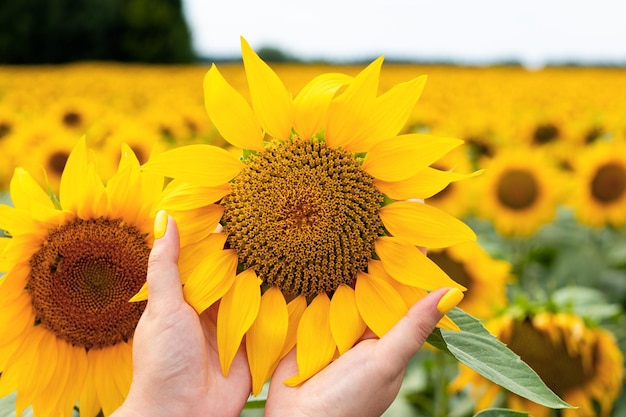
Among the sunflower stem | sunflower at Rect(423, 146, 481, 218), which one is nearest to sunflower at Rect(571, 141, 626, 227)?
sunflower at Rect(423, 146, 481, 218)

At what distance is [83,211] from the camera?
58.1 inches

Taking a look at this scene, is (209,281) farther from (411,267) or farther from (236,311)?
(411,267)

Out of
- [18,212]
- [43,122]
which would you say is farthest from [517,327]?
[43,122]

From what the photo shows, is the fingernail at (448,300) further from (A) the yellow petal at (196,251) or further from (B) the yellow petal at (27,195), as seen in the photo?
(B) the yellow petal at (27,195)

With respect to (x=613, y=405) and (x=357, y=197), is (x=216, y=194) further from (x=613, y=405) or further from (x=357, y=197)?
(x=613, y=405)

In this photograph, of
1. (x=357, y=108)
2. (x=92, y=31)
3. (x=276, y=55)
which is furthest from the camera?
(x=276, y=55)

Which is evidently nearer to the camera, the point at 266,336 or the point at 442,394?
the point at 266,336

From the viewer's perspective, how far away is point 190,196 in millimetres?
1389

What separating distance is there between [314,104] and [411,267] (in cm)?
36

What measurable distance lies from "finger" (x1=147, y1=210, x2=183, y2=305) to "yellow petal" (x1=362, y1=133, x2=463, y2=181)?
1.35 feet

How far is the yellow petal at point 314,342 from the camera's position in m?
1.36

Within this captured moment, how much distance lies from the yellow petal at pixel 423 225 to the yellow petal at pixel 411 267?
0.06 ft

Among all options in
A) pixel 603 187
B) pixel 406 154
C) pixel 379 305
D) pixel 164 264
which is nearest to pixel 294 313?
pixel 379 305

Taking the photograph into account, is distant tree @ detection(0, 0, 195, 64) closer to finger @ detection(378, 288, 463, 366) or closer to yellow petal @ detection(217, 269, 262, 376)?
yellow petal @ detection(217, 269, 262, 376)
